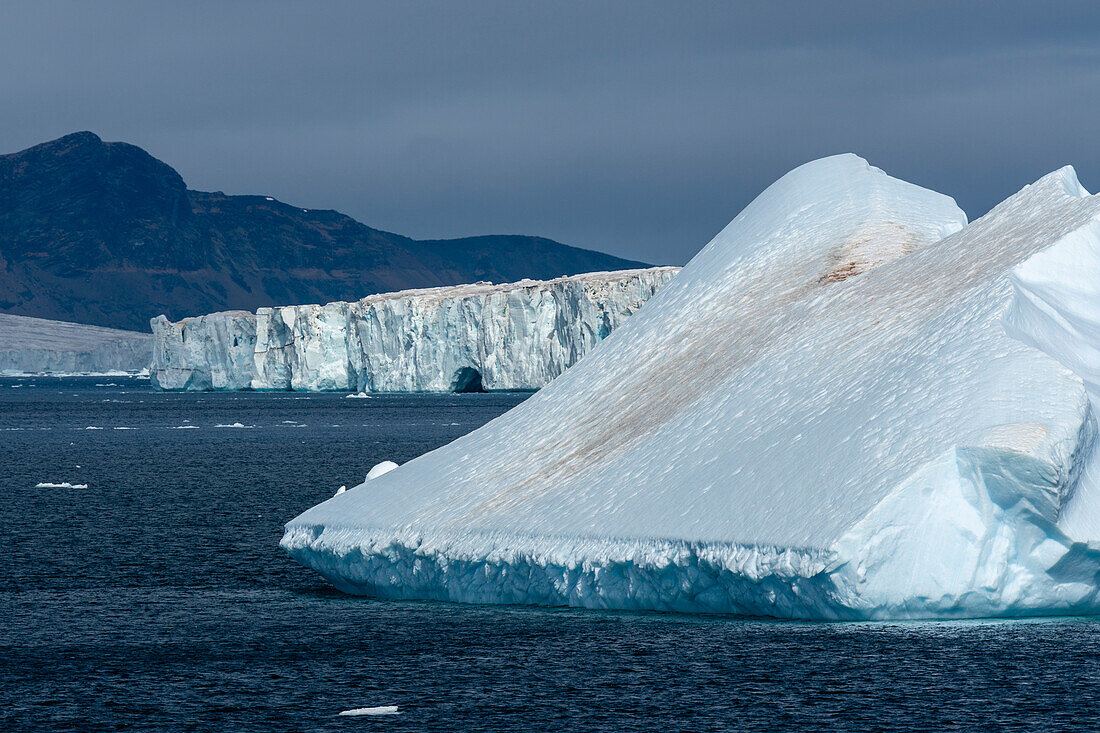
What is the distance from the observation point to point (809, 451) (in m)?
13.7

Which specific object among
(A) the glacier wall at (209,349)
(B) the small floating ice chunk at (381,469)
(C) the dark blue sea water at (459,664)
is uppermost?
(A) the glacier wall at (209,349)

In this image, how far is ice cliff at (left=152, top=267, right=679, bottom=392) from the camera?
3506 inches

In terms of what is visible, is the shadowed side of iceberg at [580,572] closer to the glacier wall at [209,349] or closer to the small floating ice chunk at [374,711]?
the small floating ice chunk at [374,711]

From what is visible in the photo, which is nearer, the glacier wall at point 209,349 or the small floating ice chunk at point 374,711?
the small floating ice chunk at point 374,711

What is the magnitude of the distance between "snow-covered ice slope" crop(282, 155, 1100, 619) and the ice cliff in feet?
222

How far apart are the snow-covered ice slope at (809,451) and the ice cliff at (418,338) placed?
67.8 meters

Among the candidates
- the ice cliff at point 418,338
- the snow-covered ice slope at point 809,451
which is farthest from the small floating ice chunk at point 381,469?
the ice cliff at point 418,338

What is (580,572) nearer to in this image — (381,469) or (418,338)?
(381,469)

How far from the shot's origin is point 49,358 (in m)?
200

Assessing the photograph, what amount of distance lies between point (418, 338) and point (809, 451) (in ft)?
276

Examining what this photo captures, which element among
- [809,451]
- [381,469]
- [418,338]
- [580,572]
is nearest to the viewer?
[809,451]

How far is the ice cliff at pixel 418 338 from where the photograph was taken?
3506 inches

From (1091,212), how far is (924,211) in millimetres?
4268

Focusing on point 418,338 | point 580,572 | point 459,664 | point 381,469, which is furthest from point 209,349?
point 459,664
